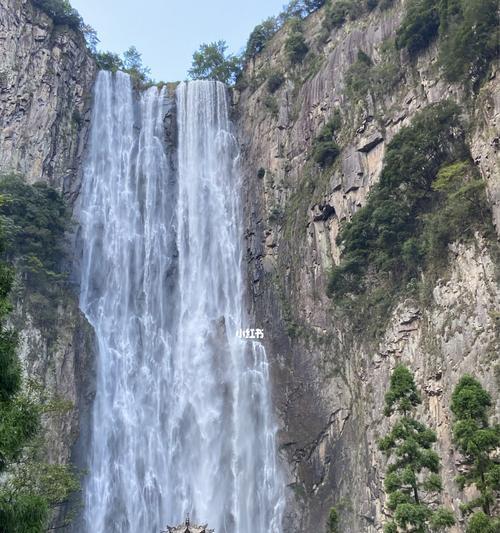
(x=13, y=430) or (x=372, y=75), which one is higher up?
(x=372, y=75)

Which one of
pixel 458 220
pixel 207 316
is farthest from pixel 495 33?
pixel 207 316

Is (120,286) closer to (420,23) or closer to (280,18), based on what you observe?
(420,23)

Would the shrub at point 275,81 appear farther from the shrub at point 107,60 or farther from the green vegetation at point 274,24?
the shrub at point 107,60

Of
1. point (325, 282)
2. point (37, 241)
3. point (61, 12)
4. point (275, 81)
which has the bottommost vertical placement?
point (325, 282)

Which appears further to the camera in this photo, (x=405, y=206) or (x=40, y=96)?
(x=40, y=96)

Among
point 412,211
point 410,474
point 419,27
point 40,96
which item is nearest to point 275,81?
point 419,27


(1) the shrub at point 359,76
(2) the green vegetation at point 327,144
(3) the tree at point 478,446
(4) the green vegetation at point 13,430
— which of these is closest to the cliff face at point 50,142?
(2) the green vegetation at point 327,144

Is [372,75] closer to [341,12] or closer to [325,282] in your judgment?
[341,12]
